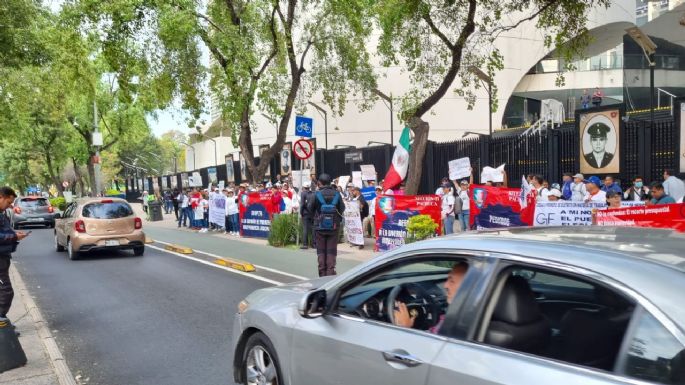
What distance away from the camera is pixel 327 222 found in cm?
919

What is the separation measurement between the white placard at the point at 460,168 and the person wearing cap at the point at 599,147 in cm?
320

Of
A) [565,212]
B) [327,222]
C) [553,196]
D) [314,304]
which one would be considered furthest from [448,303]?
[553,196]

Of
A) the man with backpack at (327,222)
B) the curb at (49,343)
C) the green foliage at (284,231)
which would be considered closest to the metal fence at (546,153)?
the green foliage at (284,231)

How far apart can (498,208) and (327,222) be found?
15.8 feet

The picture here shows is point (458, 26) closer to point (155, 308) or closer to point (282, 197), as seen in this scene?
point (282, 197)

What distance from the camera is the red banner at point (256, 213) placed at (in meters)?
17.8

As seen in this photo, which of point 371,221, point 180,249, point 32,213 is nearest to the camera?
point 180,249

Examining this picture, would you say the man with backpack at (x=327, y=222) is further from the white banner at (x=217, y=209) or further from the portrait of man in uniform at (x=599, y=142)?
the white banner at (x=217, y=209)

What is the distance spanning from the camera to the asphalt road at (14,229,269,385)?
555 centimetres

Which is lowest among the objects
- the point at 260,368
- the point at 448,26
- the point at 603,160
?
the point at 260,368

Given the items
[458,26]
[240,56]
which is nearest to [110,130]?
[240,56]

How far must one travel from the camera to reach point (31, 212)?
27016 millimetres

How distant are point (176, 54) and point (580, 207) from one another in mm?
12711

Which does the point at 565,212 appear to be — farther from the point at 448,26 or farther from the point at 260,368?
the point at 260,368
